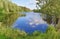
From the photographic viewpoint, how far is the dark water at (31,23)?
2.08 m

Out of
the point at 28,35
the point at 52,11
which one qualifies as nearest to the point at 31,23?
the point at 28,35

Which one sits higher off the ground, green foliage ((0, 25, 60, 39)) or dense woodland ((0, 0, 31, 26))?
dense woodland ((0, 0, 31, 26))

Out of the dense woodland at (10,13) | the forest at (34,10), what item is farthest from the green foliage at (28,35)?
the dense woodland at (10,13)

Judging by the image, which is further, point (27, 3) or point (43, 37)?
point (27, 3)

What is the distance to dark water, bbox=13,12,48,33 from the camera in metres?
2.08

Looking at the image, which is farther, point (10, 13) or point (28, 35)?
point (10, 13)

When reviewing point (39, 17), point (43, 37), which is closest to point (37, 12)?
point (39, 17)

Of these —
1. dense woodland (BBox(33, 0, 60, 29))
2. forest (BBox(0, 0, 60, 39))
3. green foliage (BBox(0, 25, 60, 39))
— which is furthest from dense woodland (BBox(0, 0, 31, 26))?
dense woodland (BBox(33, 0, 60, 29))

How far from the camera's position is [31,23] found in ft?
6.86

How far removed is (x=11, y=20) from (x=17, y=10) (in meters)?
0.17

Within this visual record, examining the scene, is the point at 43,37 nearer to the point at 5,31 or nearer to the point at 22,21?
the point at 22,21

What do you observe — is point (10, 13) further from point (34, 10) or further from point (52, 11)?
point (52, 11)

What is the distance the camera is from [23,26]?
2.09 m

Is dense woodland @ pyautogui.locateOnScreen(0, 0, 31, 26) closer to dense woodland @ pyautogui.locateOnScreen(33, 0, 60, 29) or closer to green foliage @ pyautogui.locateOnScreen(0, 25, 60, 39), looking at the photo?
green foliage @ pyautogui.locateOnScreen(0, 25, 60, 39)
